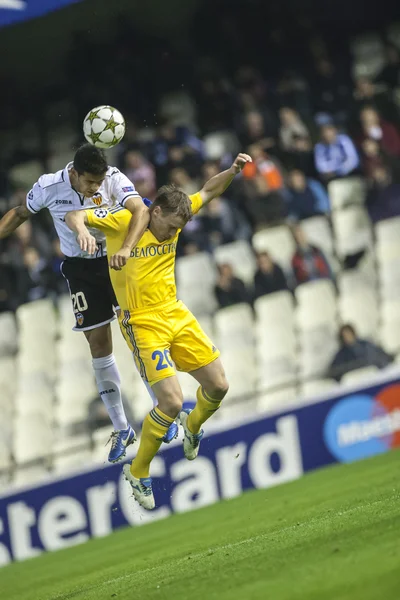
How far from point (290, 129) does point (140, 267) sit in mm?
8773

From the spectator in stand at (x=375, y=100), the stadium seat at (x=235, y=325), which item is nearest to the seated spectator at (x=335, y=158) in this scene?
the spectator in stand at (x=375, y=100)

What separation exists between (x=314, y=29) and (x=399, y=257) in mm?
4775

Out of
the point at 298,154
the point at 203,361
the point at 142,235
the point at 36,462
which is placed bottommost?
the point at 36,462

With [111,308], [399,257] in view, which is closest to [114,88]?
[399,257]

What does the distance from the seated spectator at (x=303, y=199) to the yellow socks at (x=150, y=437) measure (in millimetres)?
7926

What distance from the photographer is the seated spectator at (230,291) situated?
50.3 feet

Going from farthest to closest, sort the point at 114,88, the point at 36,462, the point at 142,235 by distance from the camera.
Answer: the point at 114,88 → the point at 36,462 → the point at 142,235

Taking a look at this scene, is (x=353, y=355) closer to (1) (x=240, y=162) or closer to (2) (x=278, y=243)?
(2) (x=278, y=243)

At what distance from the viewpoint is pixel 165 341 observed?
8375 mm

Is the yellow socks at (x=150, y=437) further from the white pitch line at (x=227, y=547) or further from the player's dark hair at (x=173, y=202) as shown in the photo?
the player's dark hair at (x=173, y=202)

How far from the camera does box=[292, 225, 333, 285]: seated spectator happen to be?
50.4 ft

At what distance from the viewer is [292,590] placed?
5.43m

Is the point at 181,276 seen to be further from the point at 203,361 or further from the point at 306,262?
the point at 203,361

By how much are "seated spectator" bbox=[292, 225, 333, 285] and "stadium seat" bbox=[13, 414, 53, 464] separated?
4154 mm
